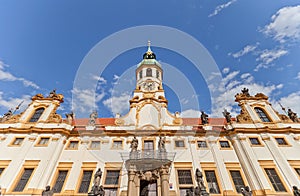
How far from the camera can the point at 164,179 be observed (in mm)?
16203

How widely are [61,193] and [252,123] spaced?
71.7ft

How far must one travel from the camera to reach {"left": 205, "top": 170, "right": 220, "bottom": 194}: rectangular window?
53.1ft

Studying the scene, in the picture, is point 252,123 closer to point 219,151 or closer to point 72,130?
point 219,151

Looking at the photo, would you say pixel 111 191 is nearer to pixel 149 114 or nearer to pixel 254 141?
pixel 149 114

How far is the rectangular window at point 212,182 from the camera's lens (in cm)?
1617

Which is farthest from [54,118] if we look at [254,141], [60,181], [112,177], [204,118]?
[254,141]

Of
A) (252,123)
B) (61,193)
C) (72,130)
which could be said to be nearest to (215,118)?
(252,123)

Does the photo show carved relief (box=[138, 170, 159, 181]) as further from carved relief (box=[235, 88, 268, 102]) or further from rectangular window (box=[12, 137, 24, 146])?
carved relief (box=[235, 88, 268, 102])

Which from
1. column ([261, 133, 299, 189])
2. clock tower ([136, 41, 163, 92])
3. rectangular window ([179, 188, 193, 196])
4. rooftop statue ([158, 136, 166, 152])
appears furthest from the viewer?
clock tower ([136, 41, 163, 92])

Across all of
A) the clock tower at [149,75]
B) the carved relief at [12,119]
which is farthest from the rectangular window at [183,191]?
the carved relief at [12,119]

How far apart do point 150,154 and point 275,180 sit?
1187 cm

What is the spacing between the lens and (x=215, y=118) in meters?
26.3

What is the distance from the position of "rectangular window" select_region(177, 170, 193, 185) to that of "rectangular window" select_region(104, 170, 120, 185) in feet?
19.6

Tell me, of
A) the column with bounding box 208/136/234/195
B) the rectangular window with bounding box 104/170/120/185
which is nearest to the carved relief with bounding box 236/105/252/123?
the column with bounding box 208/136/234/195
